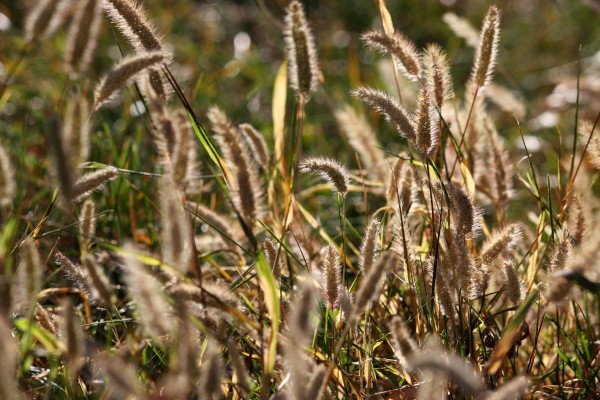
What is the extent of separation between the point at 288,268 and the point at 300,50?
0.56 metres

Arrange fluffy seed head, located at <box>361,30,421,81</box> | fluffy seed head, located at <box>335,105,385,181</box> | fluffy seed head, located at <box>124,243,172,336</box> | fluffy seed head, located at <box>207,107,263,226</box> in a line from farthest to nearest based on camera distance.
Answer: fluffy seed head, located at <box>335,105,385,181</box>
fluffy seed head, located at <box>361,30,421,81</box>
fluffy seed head, located at <box>207,107,263,226</box>
fluffy seed head, located at <box>124,243,172,336</box>

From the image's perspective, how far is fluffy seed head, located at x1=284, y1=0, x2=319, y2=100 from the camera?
1848mm

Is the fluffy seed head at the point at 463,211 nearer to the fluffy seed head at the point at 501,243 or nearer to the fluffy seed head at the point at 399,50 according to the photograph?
the fluffy seed head at the point at 501,243

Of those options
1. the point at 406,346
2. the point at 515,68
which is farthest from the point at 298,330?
the point at 515,68

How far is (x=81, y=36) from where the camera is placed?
1.89 meters

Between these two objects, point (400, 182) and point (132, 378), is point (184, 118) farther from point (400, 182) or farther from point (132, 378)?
point (132, 378)

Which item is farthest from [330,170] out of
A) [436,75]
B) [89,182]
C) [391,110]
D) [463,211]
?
[89,182]

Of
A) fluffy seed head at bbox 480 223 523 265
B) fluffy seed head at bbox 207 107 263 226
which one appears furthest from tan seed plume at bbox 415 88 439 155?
fluffy seed head at bbox 207 107 263 226

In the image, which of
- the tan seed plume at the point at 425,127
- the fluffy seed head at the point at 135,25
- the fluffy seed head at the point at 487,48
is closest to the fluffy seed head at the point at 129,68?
the fluffy seed head at the point at 135,25

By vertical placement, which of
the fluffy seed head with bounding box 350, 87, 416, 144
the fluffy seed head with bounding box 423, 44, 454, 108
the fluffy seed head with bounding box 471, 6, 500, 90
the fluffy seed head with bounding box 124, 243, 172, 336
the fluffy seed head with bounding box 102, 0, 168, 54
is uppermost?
the fluffy seed head with bounding box 471, 6, 500, 90

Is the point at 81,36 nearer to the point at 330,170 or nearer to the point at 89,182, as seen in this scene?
the point at 89,182

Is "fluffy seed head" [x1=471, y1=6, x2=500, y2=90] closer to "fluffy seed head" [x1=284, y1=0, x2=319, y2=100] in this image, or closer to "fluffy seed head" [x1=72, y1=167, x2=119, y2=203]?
"fluffy seed head" [x1=284, y1=0, x2=319, y2=100]

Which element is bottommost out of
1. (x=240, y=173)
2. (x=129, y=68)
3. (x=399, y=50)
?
(x=240, y=173)

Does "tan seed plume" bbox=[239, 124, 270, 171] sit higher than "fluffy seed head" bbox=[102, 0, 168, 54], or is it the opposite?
"fluffy seed head" bbox=[102, 0, 168, 54]
